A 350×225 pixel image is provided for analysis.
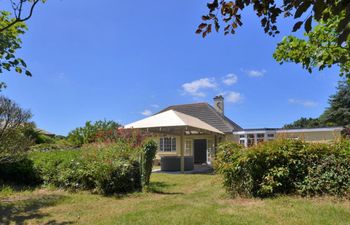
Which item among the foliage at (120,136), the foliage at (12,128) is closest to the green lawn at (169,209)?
the foliage at (12,128)

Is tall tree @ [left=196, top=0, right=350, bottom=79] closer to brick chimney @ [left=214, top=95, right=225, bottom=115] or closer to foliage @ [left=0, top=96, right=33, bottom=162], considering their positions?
foliage @ [left=0, top=96, right=33, bottom=162]

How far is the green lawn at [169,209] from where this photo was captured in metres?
5.42

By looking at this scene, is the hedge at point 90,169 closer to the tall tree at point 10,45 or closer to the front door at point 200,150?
the tall tree at point 10,45

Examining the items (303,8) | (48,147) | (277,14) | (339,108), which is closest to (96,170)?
(277,14)

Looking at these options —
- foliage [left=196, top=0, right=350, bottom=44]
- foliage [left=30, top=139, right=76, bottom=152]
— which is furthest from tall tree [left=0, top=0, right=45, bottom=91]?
foliage [left=30, top=139, right=76, bottom=152]

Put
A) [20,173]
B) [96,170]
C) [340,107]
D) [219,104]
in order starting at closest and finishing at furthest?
[96,170], [20,173], [219,104], [340,107]

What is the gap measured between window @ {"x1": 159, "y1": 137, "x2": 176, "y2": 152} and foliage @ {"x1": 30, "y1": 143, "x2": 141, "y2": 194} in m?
13.1

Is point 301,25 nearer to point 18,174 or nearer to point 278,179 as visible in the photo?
point 278,179

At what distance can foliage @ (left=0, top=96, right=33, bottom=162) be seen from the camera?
7633 millimetres

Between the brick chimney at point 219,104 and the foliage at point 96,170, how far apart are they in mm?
16005

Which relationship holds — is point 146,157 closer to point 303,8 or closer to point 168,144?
point 303,8

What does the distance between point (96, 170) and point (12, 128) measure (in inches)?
102

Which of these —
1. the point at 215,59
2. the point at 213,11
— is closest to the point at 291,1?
the point at 213,11

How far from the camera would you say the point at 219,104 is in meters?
25.4
